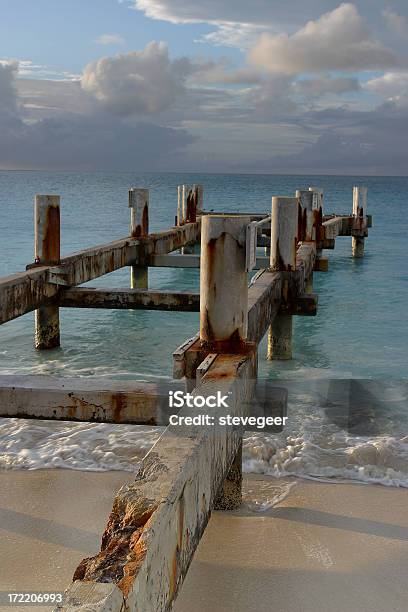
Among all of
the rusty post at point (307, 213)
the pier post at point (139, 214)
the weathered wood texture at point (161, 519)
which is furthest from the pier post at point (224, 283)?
the pier post at point (139, 214)

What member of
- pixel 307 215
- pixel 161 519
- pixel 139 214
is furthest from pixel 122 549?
pixel 139 214

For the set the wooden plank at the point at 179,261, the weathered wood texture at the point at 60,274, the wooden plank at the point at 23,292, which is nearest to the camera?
the wooden plank at the point at 23,292

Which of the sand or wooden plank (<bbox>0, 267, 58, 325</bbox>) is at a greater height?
wooden plank (<bbox>0, 267, 58, 325</bbox>)

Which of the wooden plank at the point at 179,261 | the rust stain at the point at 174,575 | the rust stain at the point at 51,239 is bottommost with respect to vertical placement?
the rust stain at the point at 174,575

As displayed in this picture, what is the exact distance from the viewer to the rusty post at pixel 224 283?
451 cm

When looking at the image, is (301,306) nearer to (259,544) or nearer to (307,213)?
(307,213)

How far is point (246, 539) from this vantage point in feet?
14.8

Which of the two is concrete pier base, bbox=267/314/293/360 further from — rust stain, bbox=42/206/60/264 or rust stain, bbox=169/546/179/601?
rust stain, bbox=169/546/179/601

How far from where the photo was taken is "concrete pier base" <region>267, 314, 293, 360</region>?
9.54 metres

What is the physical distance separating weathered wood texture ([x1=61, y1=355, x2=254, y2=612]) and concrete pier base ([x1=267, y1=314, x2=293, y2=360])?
6036 millimetres

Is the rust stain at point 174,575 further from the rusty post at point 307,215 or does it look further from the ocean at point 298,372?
the rusty post at point 307,215

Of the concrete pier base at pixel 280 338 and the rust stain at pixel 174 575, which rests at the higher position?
the rust stain at pixel 174 575

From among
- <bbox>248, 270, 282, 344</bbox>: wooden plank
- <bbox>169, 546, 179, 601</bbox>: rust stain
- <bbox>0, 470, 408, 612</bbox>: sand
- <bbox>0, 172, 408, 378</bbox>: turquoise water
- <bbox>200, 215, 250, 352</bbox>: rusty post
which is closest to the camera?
<bbox>169, 546, 179, 601</bbox>: rust stain

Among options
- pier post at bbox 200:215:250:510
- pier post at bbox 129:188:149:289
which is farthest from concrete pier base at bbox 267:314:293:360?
pier post at bbox 200:215:250:510
